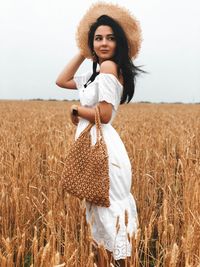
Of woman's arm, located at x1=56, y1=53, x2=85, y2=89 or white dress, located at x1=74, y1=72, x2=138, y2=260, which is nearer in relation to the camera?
white dress, located at x1=74, y1=72, x2=138, y2=260

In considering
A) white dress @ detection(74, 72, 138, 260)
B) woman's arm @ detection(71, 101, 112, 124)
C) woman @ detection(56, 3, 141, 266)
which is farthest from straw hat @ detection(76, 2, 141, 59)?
woman's arm @ detection(71, 101, 112, 124)

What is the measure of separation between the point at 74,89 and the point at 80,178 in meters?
0.61

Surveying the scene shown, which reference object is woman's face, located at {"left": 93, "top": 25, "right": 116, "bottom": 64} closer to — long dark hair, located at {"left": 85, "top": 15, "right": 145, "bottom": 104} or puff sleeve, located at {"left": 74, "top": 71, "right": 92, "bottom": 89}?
long dark hair, located at {"left": 85, "top": 15, "right": 145, "bottom": 104}

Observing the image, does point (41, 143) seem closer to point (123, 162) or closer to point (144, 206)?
point (144, 206)

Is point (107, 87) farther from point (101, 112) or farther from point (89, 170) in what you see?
point (89, 170)

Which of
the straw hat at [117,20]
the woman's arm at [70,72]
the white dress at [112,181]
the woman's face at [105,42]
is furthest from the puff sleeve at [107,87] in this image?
the woman's arm at [70,72]

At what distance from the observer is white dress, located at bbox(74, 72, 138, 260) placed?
1.75 meters

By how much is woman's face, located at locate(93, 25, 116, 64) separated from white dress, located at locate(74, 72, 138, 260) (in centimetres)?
13

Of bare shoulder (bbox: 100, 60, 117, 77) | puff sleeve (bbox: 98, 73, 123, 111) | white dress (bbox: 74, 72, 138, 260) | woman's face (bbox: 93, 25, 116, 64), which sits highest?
woman's face (bbox: 93, 25, 116, 64)

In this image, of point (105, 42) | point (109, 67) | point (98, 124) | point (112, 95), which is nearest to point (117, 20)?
point (105, 42)

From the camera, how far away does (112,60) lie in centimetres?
187

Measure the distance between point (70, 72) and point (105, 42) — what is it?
37cm

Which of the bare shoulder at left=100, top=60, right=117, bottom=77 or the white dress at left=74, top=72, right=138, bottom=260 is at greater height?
the bare shoulder at left=100, top=60, right=117, bottom=77

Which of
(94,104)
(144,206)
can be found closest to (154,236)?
(144,206)
